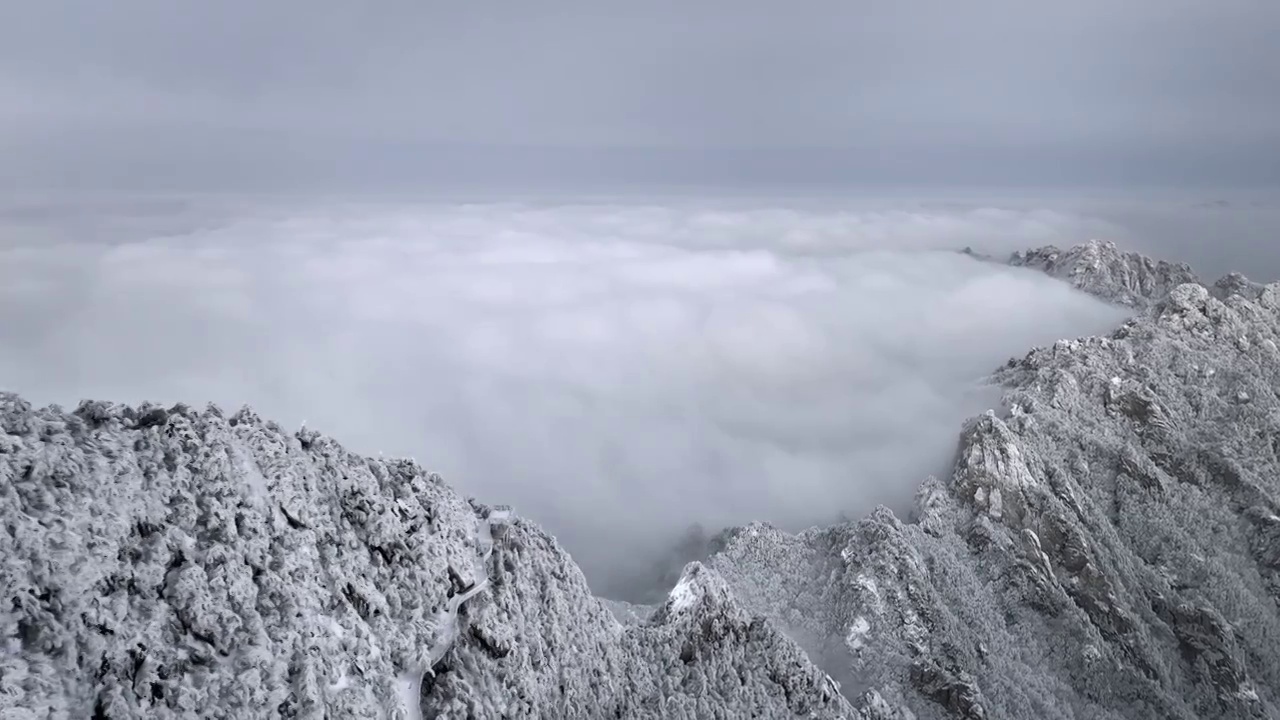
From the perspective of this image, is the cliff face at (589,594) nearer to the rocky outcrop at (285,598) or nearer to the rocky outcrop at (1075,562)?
the rocky outcrop at (285,598)

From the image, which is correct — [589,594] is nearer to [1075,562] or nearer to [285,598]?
[285,598]

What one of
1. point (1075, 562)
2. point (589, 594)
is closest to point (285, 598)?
point (589, 594)

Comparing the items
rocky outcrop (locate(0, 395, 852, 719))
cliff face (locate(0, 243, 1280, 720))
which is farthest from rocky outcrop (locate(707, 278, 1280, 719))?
rocky outcrop (locate(0, 395, 852, 719))

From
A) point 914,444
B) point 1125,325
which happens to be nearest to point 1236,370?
point 1125,325

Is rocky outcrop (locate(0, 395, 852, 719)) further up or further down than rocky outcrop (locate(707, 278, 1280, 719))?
further up

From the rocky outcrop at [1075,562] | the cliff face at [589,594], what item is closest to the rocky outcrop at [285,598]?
the cliff face at [589,594]

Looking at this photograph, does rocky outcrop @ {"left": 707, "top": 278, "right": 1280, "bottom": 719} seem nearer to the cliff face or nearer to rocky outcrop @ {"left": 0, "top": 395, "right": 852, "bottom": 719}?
the cliff face
